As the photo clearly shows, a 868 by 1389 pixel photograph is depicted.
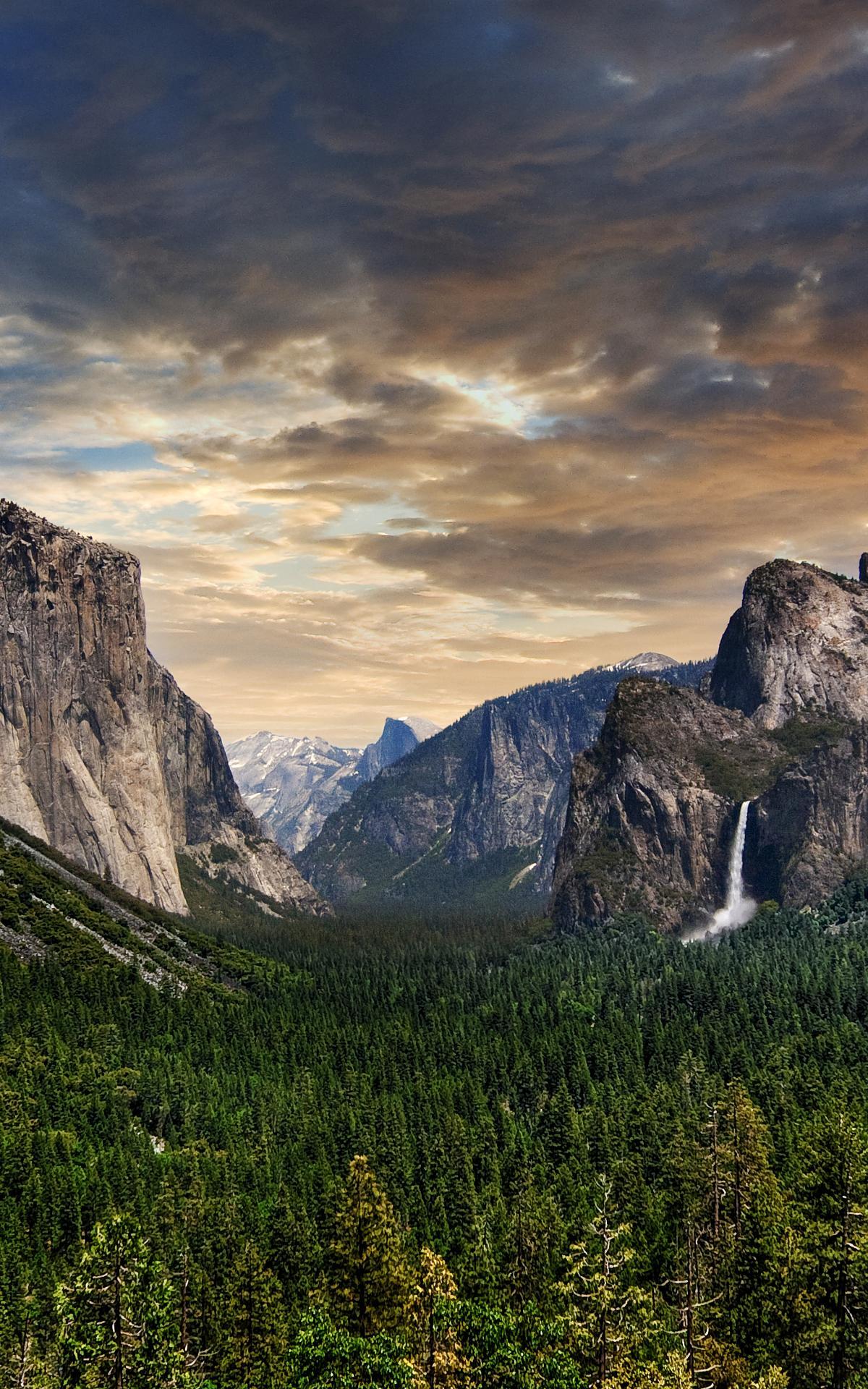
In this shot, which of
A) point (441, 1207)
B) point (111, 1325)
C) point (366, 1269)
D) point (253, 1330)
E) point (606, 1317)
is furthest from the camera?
point (441, 1207)

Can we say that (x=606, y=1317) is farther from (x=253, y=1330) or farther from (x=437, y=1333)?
(x=253, y=1330)

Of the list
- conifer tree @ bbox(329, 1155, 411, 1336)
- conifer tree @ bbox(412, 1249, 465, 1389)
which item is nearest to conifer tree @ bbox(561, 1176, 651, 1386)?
conifer tree @ bbox(412, 1249, 465, 1389)

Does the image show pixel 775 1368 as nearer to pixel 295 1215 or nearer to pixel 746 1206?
pixel 746 1206

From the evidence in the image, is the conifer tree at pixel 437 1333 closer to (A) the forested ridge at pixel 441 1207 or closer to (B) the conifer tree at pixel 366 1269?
(A) the forested ridge at pixel 441 1207

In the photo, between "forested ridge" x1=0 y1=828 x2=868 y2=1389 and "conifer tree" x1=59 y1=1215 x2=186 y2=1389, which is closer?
"conifer tree" x1=59 y1=1215 x2=186 y2=1389

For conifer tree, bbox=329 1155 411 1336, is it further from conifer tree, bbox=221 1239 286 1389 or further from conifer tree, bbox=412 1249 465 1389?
conifer tree, bbox=221 1239 286 1389

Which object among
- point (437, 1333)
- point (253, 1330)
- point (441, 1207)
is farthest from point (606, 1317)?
point (441, 1207)

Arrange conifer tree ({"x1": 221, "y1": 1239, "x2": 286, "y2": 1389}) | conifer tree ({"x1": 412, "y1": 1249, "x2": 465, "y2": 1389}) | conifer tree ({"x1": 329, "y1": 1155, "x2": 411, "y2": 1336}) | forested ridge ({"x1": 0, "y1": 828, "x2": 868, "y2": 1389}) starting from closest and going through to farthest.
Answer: conifer tree ({"x1": 412, "y1": 1249, "x2": 465, "y2": 1389})
forested ridge ({"x1": 0, "y1": 828, "x2": 868, "y2": 1389})
conifer tree ({"x1": 329, "y1": 1155, "x2": 411, "y2": 1336})
conifer tree ({"x1": 221, "y1": 1239, "x2": 286, "y2": 1389})

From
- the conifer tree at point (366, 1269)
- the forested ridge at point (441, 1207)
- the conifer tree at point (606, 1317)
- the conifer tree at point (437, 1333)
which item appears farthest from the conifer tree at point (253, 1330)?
the conifer tree at point (606, 1317)

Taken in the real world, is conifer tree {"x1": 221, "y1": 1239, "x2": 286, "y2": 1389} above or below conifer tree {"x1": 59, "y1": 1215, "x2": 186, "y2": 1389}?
below
